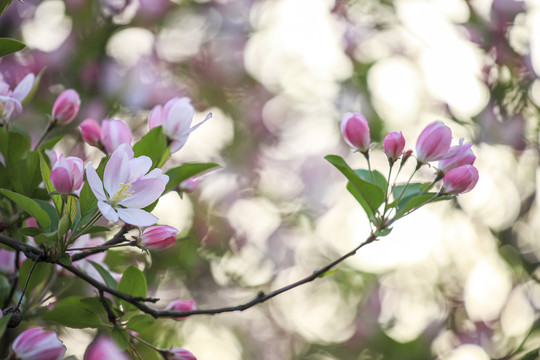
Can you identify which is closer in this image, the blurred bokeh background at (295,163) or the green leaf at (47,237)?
the green leaf at (47,237)

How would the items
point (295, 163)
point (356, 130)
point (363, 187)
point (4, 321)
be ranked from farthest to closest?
point (295, 163), point (356, 130), point (363, 187), point (4, 321)

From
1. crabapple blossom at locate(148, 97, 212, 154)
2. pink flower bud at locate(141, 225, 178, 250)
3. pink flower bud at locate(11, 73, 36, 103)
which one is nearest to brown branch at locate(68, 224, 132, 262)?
pink flower bud at locate(141, 225, 178, 250)

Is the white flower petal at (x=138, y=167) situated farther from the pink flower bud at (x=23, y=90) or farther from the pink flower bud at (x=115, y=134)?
the pink flower bud at (x=23, y=90)

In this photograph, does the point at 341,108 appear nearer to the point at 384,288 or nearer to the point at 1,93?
the point at 384,288

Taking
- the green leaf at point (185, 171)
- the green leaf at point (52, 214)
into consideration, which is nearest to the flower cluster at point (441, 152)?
the green leaf at point (185, 171)

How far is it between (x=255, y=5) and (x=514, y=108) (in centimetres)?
148

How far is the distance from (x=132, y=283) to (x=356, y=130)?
1.32 feet

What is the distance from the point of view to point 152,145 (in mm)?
774

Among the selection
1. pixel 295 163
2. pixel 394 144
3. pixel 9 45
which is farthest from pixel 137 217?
pixel 295 163

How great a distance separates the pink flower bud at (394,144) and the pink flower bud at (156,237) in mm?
334

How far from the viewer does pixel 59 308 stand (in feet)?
2.60

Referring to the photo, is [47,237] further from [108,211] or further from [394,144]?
[394,144]

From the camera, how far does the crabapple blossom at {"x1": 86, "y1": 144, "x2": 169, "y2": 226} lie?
70 cm

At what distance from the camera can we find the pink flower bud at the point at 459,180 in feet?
2.61
